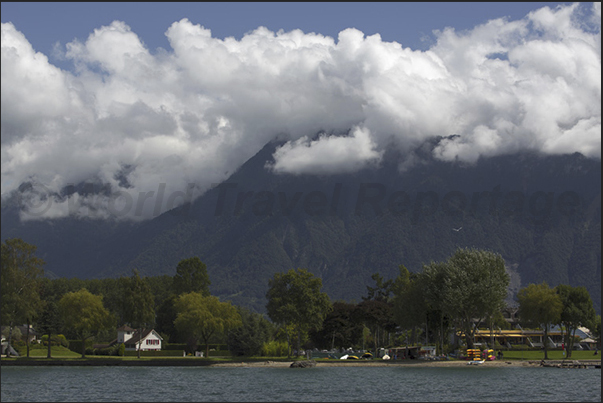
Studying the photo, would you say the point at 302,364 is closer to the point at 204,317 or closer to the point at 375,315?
the point at 204,317

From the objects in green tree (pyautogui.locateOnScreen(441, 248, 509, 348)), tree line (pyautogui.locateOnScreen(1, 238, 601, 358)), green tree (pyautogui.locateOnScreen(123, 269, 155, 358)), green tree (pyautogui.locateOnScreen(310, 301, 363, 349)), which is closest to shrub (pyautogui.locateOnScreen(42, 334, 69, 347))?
tree line (pyautogui.locateOnScreen(1, 238, 601, 358))

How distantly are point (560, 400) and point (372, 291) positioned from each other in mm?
113569

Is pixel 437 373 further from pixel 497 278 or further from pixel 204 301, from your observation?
pixel 204 301

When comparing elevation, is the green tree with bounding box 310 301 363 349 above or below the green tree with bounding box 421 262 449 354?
below

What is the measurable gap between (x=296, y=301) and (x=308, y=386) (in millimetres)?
45371

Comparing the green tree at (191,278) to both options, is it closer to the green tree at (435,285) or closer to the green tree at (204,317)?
the green tree at (204,317)

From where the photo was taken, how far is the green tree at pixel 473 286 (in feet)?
328

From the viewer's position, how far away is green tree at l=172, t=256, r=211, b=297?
144 m

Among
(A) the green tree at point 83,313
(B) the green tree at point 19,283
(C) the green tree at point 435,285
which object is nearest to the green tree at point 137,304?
(A) the green tree at point 83,313

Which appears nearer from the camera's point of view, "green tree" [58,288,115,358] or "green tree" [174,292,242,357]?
"green tree" [58,288,115,358]

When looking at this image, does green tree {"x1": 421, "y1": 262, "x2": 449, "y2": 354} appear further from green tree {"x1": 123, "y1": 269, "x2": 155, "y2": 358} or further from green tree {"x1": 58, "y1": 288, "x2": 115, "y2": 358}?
green tree {"x1": 58, "y1": 288, "x2": 115, "y2": 358}

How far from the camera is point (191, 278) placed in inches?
5689

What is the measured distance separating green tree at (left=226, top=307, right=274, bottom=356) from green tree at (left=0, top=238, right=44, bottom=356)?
33294 millimetres

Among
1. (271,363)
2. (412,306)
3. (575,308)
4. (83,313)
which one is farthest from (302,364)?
(575,308)
